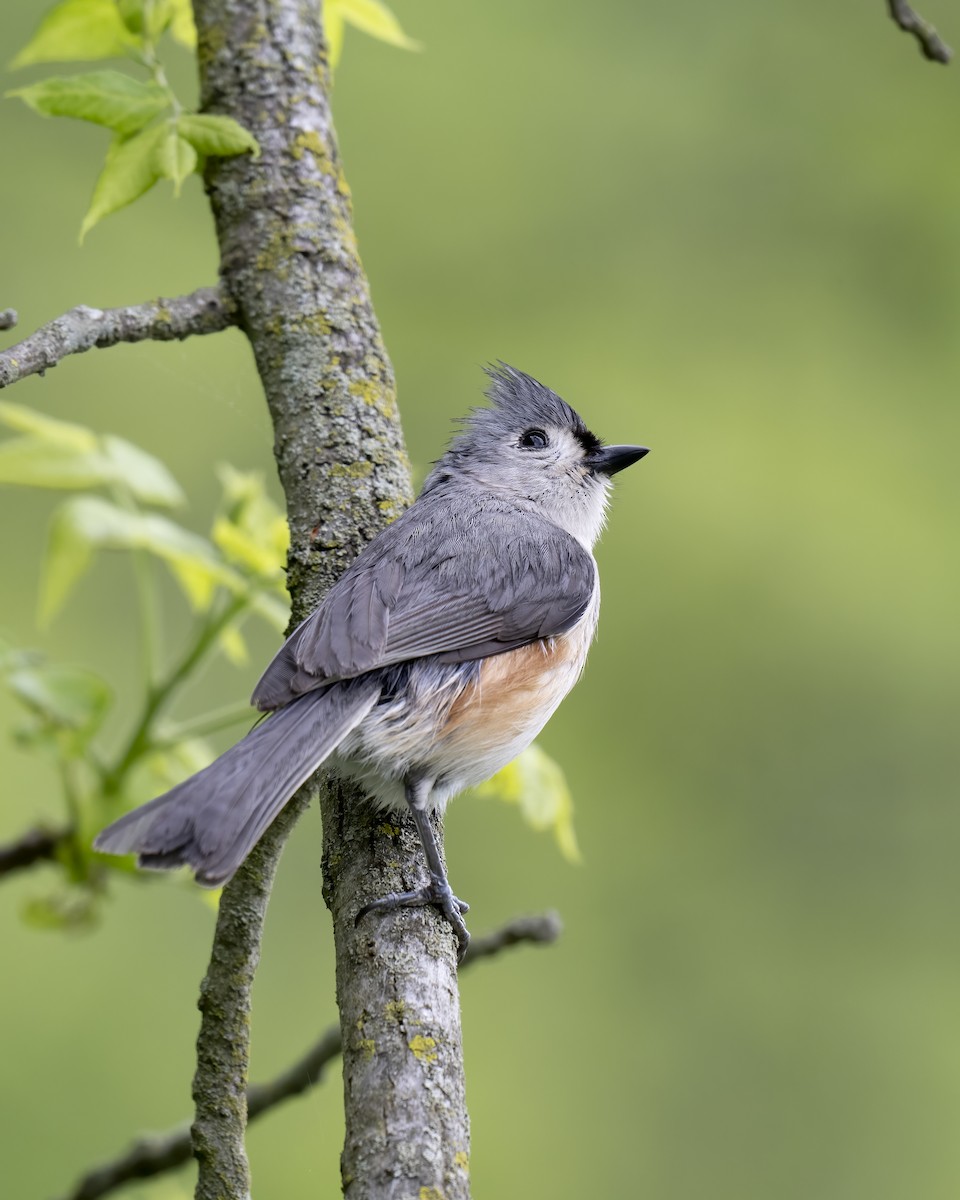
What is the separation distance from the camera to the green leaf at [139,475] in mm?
1877

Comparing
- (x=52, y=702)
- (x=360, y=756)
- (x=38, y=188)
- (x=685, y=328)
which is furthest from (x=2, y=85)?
(x=360, y=756)

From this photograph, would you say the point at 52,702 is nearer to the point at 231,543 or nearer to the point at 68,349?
the point at 231,543

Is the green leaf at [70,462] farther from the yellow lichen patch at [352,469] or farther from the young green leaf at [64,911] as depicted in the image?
the young green leaf at [64,911]

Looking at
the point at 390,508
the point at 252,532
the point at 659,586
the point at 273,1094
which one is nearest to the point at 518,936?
the point at 273,1094

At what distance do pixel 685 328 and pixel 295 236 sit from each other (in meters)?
2.90

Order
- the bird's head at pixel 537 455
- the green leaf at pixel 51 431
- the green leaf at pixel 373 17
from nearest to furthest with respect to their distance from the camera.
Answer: the green leaf at pixel 51 431, the green leaf at pixel 373 17, the bird's head at pixel 537 455

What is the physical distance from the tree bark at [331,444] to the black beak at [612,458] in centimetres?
55

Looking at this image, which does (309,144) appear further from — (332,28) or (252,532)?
(252,532)

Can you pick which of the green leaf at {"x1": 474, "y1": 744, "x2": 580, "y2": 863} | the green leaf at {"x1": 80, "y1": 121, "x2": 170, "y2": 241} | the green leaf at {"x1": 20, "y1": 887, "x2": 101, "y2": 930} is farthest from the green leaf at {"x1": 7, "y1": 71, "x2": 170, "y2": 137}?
the green leaf at {"x1": 20, "y1": 887, "x2": 101, "y2": 930}

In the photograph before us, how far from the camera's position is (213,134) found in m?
1.75

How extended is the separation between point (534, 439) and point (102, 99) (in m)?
0.95

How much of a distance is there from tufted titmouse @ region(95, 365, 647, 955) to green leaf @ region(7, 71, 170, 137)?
0.61 meters

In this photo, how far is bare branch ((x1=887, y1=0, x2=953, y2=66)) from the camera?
68.8 inches

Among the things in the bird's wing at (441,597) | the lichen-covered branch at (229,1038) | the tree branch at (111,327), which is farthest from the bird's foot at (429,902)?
the tree branch at (111,327)
